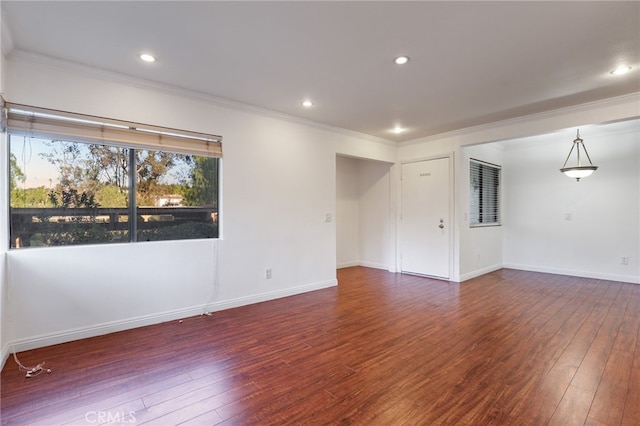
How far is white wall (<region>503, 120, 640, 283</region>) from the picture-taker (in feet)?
16.6

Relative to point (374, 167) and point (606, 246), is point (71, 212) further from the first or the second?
point (606, 246)

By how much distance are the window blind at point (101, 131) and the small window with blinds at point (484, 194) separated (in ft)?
15.0

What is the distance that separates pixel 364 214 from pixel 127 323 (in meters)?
4.76

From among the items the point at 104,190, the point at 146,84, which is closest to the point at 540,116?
the point at 146,84

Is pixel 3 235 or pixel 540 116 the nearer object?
pixel 3 235

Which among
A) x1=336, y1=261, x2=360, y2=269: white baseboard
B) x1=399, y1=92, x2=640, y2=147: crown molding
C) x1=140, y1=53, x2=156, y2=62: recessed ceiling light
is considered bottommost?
x1=336, y1=261, x2=360, y2=269: white baseboard

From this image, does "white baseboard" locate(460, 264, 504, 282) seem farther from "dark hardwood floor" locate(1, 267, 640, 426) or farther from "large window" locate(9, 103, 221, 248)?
"large window" locate(9, 103, 221, 248)

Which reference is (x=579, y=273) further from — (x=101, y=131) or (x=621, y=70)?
(x=101, y=131)

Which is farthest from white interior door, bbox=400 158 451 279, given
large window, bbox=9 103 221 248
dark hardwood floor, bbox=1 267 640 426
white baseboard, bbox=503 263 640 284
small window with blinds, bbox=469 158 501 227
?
large window, bbox=9 103 221 248

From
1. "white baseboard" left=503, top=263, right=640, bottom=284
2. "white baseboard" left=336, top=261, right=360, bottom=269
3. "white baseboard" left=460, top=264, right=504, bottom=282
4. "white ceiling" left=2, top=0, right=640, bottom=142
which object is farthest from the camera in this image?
"white baseboard" left=336, top=261, right=360, bottom=269

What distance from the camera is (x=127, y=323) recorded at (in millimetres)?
3088

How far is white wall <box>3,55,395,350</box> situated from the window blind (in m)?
0.07

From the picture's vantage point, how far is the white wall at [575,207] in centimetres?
507

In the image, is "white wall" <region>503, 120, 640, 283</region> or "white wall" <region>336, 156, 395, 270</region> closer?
"white wall" <region>503, 120, 640, 283</region>
